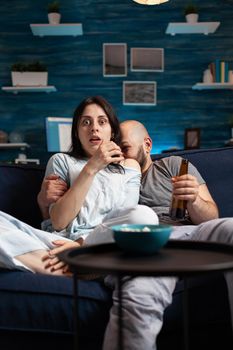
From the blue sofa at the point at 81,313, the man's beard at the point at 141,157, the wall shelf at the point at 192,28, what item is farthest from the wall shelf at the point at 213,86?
the blue sofa at the point at 81,313

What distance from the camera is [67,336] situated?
151 centimetres

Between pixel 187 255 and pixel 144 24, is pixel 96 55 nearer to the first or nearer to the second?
pixel 144 24

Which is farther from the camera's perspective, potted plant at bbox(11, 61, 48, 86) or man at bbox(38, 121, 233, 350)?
potted plant at bbox(11, 61, 48, 86)

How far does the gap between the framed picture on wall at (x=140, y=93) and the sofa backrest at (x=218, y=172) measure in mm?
2627

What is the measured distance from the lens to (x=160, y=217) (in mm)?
1997

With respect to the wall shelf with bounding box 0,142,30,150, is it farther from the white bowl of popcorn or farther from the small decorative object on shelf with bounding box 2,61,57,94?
the white bowl of popcorn

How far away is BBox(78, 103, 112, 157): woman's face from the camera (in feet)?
6.81

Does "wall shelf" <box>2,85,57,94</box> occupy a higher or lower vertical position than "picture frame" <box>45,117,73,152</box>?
higher

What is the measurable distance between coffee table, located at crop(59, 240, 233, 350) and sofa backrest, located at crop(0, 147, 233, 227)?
42.3 inches

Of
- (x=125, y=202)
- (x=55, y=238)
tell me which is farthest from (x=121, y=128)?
(x=55, y=238)

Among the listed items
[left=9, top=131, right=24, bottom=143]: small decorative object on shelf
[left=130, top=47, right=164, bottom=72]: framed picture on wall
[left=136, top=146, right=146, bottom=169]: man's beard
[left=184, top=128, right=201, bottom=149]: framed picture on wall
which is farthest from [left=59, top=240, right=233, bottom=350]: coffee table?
[left=130, top=47, right=164, bottom=72]: framed picture on wall

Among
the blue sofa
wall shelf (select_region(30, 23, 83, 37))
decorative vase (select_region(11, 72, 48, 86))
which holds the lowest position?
the blue sofa

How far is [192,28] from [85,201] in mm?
3212

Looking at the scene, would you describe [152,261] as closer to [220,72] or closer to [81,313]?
[81,313]
